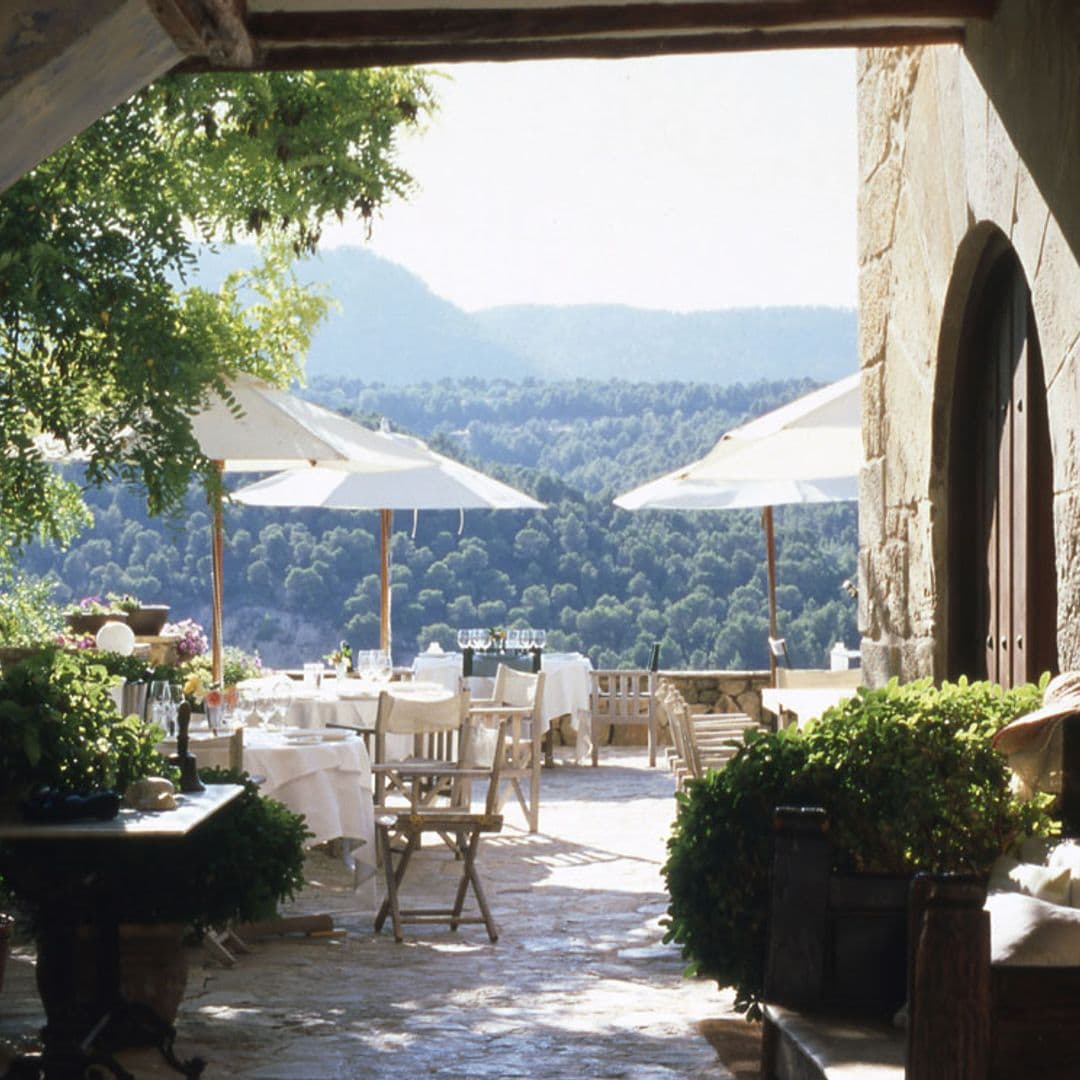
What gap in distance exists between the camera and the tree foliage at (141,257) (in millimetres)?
6656

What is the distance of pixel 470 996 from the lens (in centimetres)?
576

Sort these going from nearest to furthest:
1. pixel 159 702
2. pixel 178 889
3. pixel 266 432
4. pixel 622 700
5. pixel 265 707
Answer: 1. pixel 178 889
2. pixel 159 702
3. pixel 265 707
4. pixel 266 432
5. pixel 622 700

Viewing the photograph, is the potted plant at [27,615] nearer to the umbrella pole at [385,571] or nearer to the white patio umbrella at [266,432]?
the umbrella pole at [385,571]

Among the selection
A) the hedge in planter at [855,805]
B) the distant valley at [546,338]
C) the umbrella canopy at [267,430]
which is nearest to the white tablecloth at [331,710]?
the umbrella canopy at [267,430]

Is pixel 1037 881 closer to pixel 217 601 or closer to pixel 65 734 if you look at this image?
pixel 65 734

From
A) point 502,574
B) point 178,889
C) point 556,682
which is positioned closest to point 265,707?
point 178,889

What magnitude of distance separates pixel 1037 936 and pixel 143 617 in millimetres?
9742

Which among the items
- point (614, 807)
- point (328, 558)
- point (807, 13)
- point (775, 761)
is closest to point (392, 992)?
point (775, 761)

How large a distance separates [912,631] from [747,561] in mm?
20261

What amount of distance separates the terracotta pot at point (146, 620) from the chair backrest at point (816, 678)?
4557mm

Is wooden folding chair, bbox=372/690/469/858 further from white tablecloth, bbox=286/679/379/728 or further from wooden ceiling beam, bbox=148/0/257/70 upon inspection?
wooden ceiling beam, bbox=148/0/257/70

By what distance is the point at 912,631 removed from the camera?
598 centimetres

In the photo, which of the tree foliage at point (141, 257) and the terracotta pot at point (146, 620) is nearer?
the tree foliage at point (141, 257)

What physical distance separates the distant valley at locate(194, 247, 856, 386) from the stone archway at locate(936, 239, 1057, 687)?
48.2 meters
